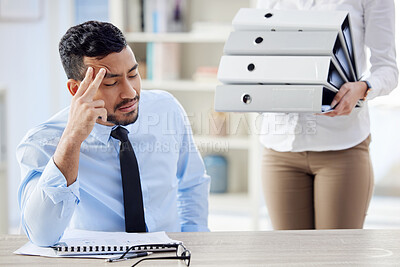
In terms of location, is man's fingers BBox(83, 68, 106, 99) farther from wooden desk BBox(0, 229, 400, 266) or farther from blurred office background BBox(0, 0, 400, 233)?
blurred office background BBox(0, 0, 400, 233)

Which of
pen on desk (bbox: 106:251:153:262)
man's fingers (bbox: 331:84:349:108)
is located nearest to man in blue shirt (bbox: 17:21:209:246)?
Result: pen on desk (bbox: 106:251:153:262)

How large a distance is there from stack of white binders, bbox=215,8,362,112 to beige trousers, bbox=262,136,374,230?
33 centimetres

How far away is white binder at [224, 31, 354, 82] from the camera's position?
137cm

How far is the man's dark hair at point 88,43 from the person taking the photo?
1.42 m

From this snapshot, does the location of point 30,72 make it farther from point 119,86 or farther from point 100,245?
point 100,245

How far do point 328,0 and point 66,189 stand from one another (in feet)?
3.23

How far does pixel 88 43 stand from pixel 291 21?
52 cm

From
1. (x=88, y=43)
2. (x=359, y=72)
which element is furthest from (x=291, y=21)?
(x=88, y=43)

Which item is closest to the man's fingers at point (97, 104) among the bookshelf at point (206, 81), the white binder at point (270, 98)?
the white binder at point (270, 98)

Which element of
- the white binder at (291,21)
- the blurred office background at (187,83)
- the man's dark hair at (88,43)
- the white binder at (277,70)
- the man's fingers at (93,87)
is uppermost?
the white binder at (291,21)

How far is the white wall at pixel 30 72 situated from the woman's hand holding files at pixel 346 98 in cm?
249

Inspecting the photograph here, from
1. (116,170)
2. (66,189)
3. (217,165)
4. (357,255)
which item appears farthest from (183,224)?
(217,165)

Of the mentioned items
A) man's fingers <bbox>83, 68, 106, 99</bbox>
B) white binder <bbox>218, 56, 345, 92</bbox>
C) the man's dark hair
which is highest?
Result: the man's dark hair

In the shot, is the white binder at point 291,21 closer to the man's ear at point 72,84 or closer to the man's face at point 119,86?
the man's face at point 119,86
